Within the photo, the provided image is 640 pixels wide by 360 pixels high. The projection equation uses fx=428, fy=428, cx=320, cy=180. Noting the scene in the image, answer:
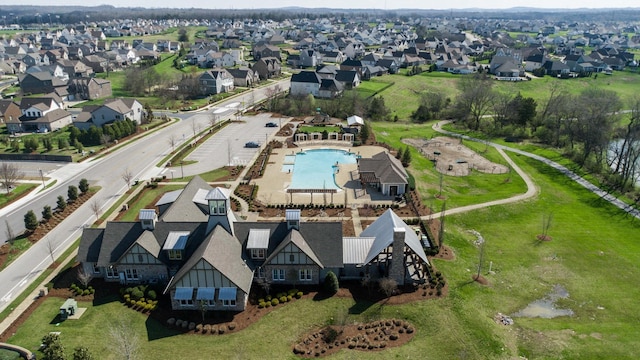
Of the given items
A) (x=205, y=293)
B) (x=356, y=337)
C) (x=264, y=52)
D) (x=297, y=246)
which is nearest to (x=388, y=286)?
(x=356, y=337)

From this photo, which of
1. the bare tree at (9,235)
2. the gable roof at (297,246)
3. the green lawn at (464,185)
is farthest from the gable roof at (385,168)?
the bare tree at (9,235)

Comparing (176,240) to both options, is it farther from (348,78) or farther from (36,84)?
(36,84)

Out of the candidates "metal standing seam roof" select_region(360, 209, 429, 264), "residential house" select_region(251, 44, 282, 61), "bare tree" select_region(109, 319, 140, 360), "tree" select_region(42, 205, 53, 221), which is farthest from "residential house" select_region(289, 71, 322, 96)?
"bare tree" select_region(109, 319, 140, 360)

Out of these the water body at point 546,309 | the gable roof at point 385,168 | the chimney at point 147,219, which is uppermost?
the chimney at point 147,219

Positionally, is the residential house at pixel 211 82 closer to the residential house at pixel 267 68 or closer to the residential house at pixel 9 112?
the residential house at pixel 267 68

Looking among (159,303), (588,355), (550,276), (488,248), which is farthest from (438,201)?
(159,303)
